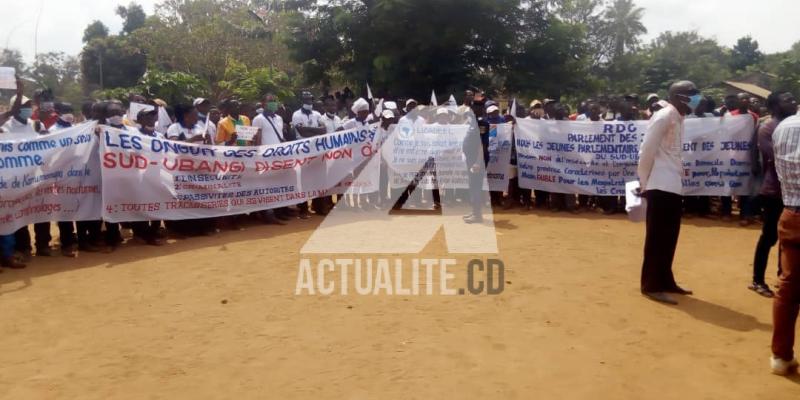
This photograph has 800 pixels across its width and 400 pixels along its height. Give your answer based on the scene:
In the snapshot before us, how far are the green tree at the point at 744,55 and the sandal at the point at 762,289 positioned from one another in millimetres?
66370

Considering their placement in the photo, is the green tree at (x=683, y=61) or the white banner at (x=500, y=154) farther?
the green tree at (x=683, y=61)

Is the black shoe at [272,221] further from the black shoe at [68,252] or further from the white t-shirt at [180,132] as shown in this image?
the black shoe at [68,252]

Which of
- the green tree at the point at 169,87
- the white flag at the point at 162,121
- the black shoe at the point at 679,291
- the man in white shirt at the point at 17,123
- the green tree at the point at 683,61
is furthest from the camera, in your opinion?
the green tree at the point at 683,61

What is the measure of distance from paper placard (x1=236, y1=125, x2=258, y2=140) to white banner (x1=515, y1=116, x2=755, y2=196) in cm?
443

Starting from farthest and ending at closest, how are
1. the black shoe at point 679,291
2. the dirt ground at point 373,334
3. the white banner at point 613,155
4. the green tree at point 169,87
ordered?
the green tree at point 169,87 < the white banner at point 613,155 < the black shoe at point 679,291 < the dirt ground at point 373,334

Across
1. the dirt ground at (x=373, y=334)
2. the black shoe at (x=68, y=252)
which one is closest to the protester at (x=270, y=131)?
the dirt ground at (x=373, y=334)

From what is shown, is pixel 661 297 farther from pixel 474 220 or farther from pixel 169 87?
pixel 169 87

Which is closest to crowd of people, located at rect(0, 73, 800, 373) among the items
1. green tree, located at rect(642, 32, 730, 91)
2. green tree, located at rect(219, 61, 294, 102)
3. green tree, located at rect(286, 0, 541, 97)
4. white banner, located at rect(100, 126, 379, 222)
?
white banner, located at rect(100, 126, 379, 222)

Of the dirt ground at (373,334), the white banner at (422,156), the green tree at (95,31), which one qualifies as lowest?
the dirt ground at (373,334)

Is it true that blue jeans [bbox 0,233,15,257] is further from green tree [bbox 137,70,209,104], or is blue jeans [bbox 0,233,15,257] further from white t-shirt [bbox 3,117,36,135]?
green tree [bbox 137,70,209,104]

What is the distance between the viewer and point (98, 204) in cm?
780

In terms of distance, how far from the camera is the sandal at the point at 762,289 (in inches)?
233

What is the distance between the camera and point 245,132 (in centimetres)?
930

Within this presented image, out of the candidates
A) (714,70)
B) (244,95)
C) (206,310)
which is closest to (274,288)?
(206,310)
